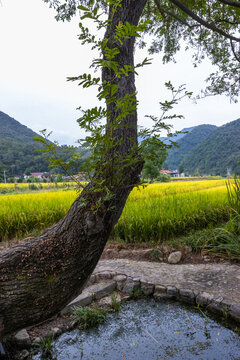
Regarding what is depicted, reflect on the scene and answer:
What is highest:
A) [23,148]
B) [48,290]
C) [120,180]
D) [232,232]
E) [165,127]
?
[23,148]

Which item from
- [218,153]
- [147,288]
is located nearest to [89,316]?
[147,288]

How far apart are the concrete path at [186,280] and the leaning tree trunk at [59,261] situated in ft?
5.95

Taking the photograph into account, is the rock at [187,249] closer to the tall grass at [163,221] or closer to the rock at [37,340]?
the tall grass at [163,221]

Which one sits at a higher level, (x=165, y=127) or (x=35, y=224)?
(x=165, y=127)

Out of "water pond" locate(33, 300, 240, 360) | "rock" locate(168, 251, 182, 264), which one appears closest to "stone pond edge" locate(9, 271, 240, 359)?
"water pond" locate(33, 300, 240, 360)

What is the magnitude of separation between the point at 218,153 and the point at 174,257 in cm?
4469

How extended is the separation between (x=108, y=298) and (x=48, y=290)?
5.92ft

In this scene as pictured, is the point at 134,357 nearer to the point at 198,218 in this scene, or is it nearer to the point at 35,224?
the point at 198,218

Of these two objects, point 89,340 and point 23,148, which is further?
point 23,148

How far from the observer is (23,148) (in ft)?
90.2

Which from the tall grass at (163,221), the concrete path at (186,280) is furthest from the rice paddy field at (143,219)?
the concrete path at (186,280)

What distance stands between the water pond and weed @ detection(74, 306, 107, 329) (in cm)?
6

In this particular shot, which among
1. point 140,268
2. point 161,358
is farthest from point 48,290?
point 140,268

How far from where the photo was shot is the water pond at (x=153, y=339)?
6.66 ft
